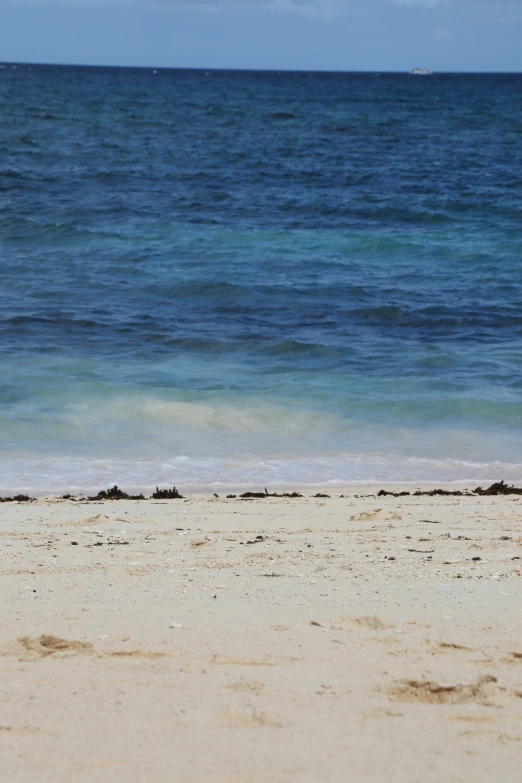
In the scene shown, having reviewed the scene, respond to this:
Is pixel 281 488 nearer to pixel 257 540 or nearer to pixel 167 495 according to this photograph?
pixel 167 495

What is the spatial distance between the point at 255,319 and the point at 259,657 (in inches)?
398

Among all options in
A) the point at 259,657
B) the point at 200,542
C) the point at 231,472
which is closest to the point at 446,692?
the point at 259,657

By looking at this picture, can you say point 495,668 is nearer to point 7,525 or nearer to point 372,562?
point 372,562

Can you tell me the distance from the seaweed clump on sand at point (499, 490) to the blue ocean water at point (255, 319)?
736mm

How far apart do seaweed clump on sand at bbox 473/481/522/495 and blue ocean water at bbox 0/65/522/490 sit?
29.0 inches

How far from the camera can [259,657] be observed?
12.0ft

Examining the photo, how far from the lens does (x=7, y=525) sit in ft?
19.6

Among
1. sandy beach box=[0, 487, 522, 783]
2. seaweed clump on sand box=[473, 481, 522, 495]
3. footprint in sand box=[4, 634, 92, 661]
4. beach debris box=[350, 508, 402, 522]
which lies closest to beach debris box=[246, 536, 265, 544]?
sandy beach box=[0, 487, 522, 783]

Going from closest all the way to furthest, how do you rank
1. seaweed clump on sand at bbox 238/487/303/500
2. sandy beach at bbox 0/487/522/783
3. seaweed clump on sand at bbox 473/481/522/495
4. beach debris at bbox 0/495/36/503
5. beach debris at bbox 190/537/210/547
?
1. sandy beach at bbox 0/487/522/783
2. beach debris at bbox 190/537/210/547
3. beach debris at bbox 0/495/36/503
4. seaweed clump on sand at bbox 238/487/303/500
5. seaweed clump on sand at bbox 473/481/522/495

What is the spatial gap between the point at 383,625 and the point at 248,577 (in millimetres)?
978

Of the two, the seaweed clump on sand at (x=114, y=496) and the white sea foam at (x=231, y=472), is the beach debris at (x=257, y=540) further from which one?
the white sea foam at (x=231, y=472)

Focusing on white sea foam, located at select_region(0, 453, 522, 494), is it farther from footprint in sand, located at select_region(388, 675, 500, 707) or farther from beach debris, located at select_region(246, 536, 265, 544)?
footprint in sand, located at select_region(388, 675, 500, 707)

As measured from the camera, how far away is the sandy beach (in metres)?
2.97

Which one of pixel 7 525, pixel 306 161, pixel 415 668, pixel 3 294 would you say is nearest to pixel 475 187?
pixel 306 161
